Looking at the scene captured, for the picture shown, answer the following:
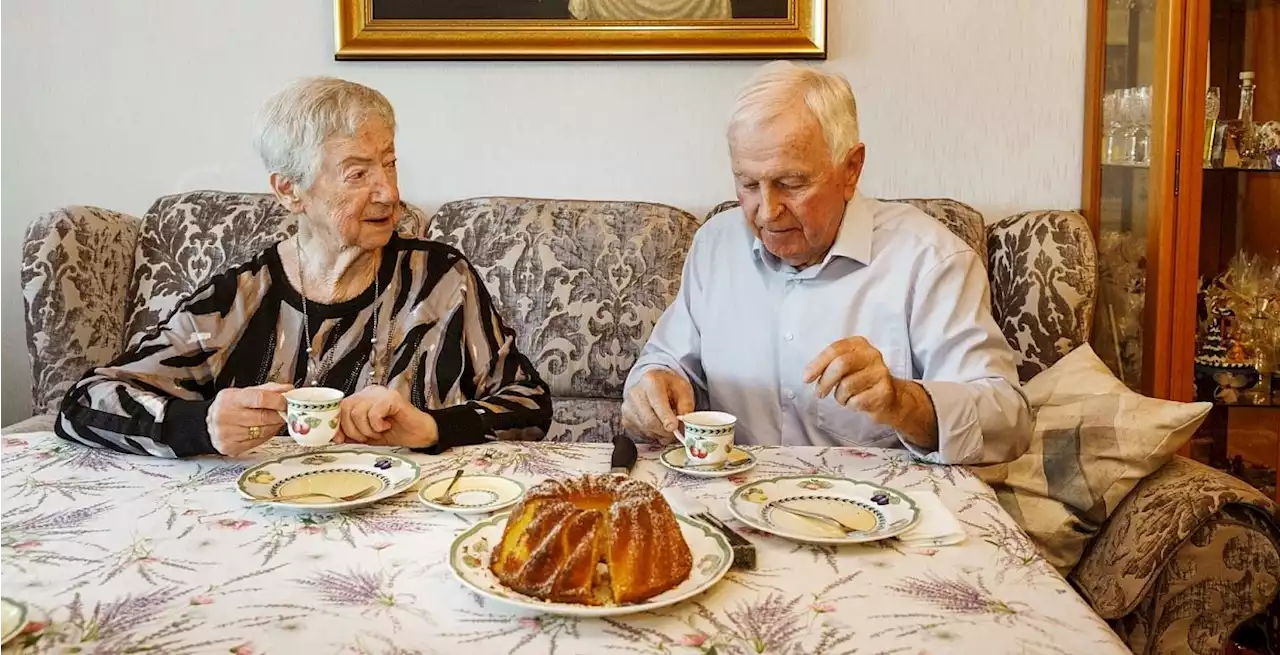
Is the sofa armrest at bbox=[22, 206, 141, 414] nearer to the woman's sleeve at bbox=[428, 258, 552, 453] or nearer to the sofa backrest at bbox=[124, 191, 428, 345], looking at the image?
the sofa backrest at bbox=[124, 191, 428, 345]

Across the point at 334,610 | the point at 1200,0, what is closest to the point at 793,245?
the point at 334,610

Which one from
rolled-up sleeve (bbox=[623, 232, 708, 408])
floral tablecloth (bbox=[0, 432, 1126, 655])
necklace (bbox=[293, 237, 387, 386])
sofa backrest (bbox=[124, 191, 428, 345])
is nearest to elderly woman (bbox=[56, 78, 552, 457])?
necklace (bbox=[293, 237, 387, 386])

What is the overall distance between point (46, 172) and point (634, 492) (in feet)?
8.35

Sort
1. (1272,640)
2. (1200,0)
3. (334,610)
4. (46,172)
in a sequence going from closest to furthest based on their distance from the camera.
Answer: (334,610)
(1272,640)
(1200,0)
(46,172)

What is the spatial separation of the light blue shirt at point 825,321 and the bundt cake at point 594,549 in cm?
73

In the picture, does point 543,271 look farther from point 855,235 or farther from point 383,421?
point 383,421

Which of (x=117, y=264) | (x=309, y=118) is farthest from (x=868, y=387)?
(x=117, y=264)

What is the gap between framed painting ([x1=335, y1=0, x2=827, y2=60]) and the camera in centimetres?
272

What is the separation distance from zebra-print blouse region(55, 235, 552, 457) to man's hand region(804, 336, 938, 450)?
517mm

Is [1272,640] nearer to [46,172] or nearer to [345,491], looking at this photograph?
[345,491]

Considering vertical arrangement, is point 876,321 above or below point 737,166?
below

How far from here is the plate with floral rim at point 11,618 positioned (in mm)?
895

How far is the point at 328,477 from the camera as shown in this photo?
136 cm

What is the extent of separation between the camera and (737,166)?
5.91 feet
